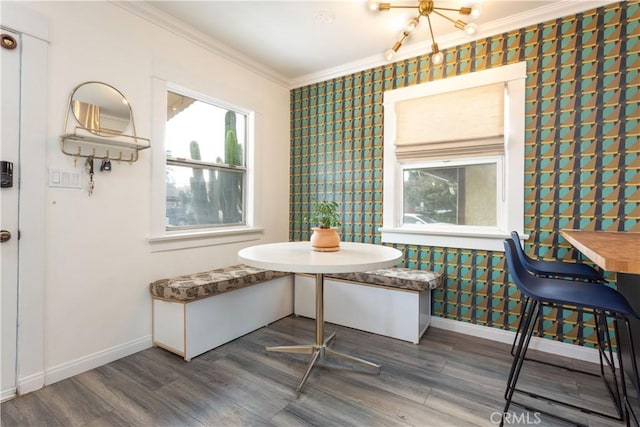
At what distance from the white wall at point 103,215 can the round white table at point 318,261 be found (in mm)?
935

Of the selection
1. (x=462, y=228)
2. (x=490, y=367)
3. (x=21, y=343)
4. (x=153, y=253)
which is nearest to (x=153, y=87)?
(x=153, y=253)

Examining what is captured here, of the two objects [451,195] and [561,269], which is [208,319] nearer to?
[451,195]

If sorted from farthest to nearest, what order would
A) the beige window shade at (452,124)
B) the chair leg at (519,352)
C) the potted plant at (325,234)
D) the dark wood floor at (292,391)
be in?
the beige window shade at (452,124) < the potted plant at (325,234) < the dark wood floor at (292,391) < the chair leg at (519,352)

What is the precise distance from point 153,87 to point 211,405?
227cm

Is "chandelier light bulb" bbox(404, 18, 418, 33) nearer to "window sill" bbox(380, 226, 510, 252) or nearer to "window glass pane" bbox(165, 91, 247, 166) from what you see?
"window sill" bbox(380, 226, 510, 252)

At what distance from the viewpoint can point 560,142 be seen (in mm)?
2268

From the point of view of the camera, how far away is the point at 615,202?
Answer: 83.0 inches

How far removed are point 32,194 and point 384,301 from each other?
254 centimetres

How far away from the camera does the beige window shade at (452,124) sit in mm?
2504

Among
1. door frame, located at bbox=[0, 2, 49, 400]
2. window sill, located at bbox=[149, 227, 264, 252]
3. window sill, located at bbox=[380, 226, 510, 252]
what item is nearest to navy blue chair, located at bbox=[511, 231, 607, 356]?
window sill, located at bbox=[380, 226, 510, 252]

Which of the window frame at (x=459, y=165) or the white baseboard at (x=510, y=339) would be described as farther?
the window frame at (x=459, y=165)

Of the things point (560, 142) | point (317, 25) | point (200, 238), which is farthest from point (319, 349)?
point (317, 25)

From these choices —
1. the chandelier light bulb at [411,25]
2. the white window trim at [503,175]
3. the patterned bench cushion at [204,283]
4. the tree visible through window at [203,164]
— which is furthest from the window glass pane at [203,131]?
the chandelier light bulb at [411,25]

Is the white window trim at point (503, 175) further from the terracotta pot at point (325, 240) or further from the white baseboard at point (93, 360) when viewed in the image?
the white baseboard at point (93, 360)
